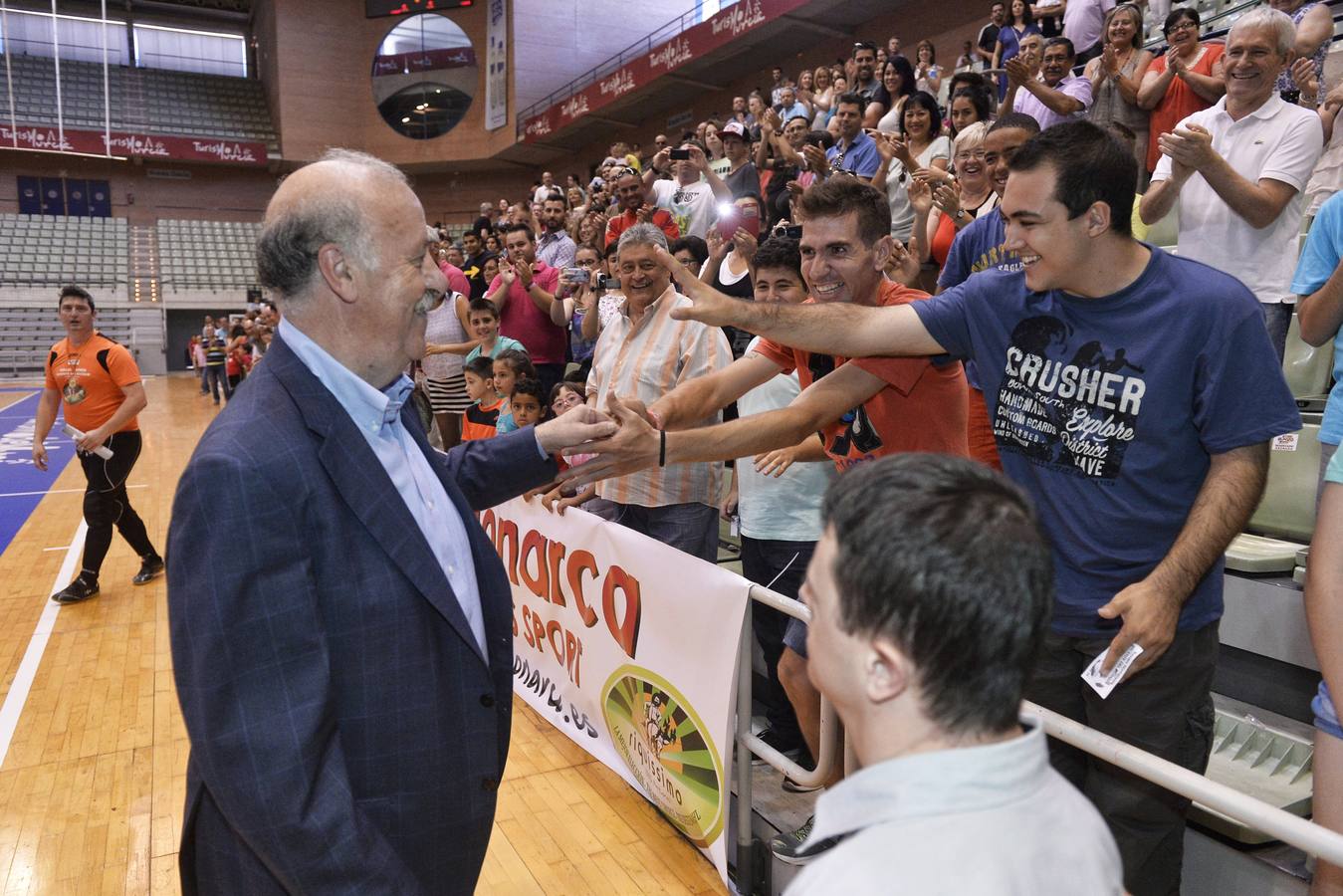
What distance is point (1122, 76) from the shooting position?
18.0 ft

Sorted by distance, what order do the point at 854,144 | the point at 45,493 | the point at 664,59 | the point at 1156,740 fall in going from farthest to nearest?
the point at 664,59 < the point at 45,493 < the point at 854,144 < the point at 1156,740

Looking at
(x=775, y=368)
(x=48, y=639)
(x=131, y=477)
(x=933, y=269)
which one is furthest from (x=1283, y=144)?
(x=131, y=477)

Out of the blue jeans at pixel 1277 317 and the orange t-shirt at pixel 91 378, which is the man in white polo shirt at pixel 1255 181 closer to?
the blue jeans at pixel 1277 317

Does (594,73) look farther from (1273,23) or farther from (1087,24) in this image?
(1273,23)

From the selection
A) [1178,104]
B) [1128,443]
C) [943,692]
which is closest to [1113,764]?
[1128,443]

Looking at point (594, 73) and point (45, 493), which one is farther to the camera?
point (594, 73)

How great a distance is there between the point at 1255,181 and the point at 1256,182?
5 centimetres

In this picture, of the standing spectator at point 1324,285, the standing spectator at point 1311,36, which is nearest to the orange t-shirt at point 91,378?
the standing spectator at point 1324,285

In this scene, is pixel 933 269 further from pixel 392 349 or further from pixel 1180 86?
pixel 392 349

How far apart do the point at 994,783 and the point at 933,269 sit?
3.91 meters

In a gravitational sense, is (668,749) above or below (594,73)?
below

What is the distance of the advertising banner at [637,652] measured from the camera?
269 centimetres

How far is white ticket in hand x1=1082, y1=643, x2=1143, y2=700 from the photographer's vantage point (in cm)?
162

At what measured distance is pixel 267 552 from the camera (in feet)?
4.24
